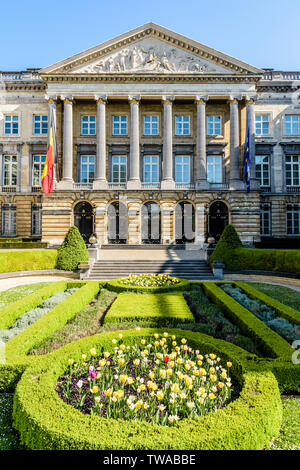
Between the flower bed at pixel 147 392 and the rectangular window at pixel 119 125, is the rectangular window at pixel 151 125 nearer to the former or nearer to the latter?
the rectangular window at pixel 119 125

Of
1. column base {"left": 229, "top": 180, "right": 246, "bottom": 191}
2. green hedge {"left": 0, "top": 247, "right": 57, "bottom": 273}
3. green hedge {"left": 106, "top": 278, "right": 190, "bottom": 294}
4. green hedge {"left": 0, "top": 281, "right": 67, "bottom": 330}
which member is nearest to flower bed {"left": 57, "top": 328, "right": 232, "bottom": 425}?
green hedge {"left": 0, "top": 281, "right": 67, "bottom": 330}

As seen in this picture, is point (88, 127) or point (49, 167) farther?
point (88, 127)

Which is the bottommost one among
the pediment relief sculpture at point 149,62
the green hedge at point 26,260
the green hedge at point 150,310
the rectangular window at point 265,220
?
the green hedge at point 150,310

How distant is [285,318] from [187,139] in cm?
2605

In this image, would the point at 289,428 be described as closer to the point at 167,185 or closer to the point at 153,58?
the point at 167,185

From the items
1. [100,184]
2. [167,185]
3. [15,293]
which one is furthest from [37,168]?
[15,293]

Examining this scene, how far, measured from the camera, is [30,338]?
6.07 m

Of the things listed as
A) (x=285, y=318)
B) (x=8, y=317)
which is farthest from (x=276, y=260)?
(x=8, y=317)

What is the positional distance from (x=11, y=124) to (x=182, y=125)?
1821 cm

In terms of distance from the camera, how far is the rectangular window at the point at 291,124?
32438 millimetres

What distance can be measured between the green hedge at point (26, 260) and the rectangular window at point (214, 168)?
18.8 meters

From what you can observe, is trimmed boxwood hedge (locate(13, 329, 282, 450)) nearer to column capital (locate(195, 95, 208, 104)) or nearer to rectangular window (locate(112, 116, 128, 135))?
column capital (locate(195, 95, 208, 104))

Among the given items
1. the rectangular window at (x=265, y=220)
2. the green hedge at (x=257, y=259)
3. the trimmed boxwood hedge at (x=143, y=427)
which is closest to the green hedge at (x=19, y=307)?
the trimmed boxwood hedge at (x=143, y=427)

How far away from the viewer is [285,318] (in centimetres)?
805
